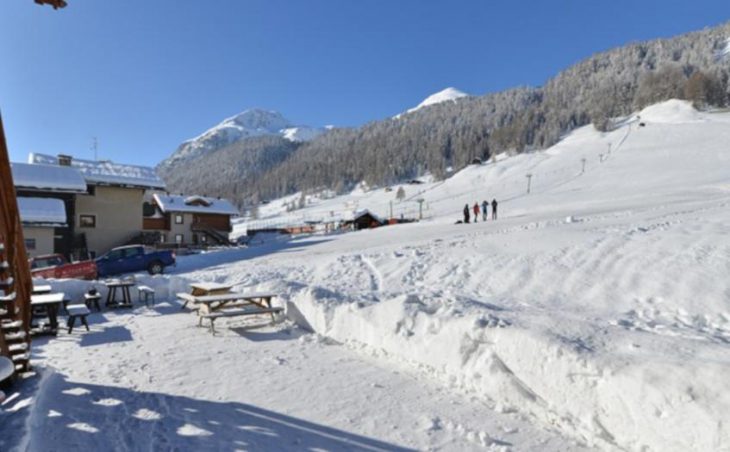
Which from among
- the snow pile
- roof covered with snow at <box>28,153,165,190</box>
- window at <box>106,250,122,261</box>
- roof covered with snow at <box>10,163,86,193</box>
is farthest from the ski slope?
the snow pile

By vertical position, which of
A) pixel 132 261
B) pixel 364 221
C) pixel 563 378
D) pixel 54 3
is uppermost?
pixel 54 3

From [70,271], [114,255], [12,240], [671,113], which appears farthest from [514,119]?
[12,240]

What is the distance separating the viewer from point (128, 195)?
1393 inches

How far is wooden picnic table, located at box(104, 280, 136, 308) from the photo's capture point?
13.8 metres

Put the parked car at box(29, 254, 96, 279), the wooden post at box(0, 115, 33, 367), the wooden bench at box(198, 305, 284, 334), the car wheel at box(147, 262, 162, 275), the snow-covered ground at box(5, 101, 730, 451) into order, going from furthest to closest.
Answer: the car wheel at box(147, 262, 162, 275) < the parked car at box(29, 254, 96, 279) < the wooden bench at box(198, 305, 284, 334) < the wooden post at box(0, 115, 33, 367) < the snow-covered ground at box(5, 101, 730, 451)

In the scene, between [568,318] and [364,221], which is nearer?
[568,318]

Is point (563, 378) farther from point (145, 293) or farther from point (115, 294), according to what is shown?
point (115, 294)

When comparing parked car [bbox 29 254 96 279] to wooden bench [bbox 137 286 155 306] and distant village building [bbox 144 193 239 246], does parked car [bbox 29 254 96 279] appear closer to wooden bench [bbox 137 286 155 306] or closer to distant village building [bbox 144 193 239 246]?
wooden bench [bbox 137 286 155 306]

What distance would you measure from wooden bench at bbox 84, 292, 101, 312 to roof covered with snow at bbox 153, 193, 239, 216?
33.3m

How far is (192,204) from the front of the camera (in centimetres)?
4775

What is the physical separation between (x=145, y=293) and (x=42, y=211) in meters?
18.6

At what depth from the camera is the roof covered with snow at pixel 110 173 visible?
33.9 metres

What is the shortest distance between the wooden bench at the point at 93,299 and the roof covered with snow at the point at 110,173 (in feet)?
78.2

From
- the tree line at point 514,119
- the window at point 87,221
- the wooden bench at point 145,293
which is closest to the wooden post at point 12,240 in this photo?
the wooden bench at point 145,293
